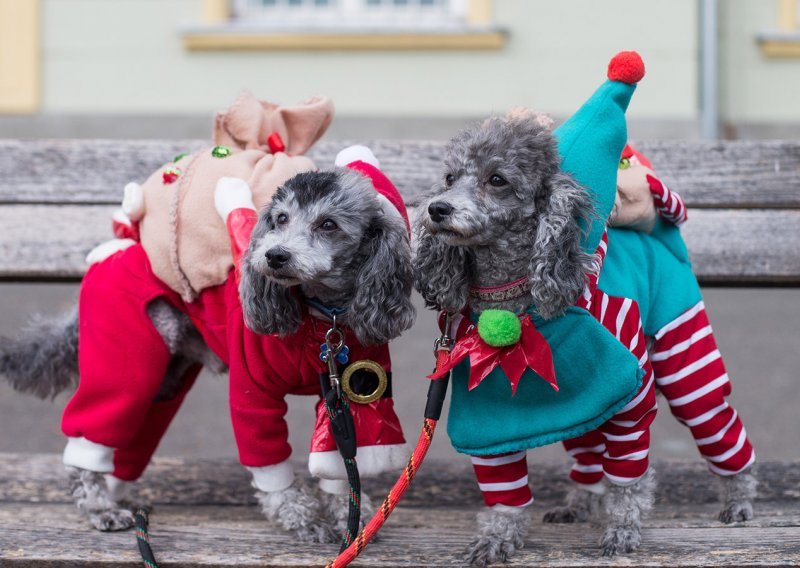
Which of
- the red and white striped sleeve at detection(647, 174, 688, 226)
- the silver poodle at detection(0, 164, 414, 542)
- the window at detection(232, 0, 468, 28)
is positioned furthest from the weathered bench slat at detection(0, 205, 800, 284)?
the window at detection(232, 0, 468, 28)

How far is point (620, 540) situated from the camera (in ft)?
6.88

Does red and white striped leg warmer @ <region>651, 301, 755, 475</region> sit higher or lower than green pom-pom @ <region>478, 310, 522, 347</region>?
lower

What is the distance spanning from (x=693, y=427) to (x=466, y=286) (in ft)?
2.14

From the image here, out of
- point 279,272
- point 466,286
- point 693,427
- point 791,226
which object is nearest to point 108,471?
point 279,272

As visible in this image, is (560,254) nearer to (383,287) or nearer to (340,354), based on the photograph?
(383,287)

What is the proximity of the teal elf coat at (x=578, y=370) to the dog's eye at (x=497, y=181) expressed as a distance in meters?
0.15

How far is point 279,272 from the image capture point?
6.62ft

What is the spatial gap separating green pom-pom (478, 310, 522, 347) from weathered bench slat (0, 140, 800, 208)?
87 centimetres

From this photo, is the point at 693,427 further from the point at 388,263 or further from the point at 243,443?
the point at 243,443

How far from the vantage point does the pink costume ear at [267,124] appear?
2.55 m

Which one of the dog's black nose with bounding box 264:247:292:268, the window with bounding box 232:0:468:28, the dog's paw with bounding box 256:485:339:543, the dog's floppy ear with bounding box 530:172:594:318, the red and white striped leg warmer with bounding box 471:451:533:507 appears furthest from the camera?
the window with bounding box 232:0:468:28

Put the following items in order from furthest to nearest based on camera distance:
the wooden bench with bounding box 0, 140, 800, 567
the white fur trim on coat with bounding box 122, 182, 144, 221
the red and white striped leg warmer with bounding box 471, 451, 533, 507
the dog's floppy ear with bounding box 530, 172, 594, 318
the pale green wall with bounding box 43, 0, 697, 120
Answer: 1. the pale green wall with bounding box 43, 0, 697, 120
2. the wooden bench with bounding box 0, 140, 800, 567
3. the white fur trim on coat with bounding box 122, 182, 144, 221
4. the red and white striped leg warmer with bounding box 471, 451, 533, 507
5. the dog's floppy ear with bounding box 530, 172, 594, 318

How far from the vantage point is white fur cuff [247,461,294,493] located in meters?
2.30

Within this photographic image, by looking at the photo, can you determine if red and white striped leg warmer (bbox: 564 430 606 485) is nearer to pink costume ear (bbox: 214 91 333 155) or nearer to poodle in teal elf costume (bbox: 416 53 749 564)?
poodle in teal elf costume (bbox: 416 53 749 564)
